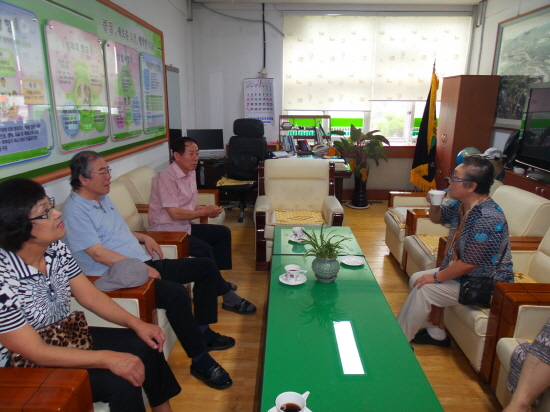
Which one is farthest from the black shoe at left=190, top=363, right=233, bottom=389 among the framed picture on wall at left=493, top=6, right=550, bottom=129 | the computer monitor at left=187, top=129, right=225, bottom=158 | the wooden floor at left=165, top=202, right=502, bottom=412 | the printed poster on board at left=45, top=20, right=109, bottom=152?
the framed picture on wall at left=493, top=6, right=550, bottom=129

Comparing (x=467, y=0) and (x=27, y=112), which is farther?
(x=467, y=0)

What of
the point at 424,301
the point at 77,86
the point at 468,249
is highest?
the point at 77,86

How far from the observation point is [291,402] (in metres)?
1.26

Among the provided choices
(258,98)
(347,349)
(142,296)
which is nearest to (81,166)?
(142,296)

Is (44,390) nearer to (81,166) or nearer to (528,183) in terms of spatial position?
(81,166)

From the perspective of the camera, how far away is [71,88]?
243cm

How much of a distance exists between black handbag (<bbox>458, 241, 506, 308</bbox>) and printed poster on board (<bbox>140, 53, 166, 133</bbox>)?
9.69 feet

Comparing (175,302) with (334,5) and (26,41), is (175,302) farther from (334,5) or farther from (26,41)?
(334,5)

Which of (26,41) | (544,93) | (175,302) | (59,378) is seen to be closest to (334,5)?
(544,93)

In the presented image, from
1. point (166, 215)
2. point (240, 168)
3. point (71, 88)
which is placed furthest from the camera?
point (240, 168)

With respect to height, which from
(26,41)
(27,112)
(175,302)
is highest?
(26,41)

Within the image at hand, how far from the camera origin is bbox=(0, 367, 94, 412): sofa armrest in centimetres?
111

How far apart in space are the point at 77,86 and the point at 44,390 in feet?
6.41

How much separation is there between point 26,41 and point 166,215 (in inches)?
50.0
